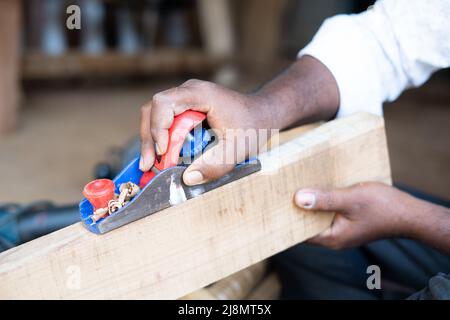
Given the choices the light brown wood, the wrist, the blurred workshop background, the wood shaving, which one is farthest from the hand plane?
the light brown wood

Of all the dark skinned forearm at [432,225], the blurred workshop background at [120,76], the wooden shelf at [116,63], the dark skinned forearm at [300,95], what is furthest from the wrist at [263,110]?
the wooden shelf at [116,63]

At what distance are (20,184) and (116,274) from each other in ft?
5.45

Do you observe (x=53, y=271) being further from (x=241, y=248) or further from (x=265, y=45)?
(x=265, y=45)

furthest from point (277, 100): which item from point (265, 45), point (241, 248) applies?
point (265, 45)

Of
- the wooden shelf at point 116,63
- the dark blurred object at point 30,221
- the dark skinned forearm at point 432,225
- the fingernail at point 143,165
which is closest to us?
the fingernail at point 143,165

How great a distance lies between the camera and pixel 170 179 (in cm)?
84

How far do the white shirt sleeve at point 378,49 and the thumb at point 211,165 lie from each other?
41 centimetres

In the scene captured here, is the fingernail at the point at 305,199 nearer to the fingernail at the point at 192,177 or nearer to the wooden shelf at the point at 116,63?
the fingernail at the point at 192,177

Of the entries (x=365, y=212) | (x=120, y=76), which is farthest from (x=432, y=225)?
(x=120, y=76)

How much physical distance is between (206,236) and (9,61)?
2.15 m

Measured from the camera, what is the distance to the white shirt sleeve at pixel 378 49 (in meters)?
1.12

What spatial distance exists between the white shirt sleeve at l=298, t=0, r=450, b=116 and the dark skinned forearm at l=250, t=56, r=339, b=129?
0.02m

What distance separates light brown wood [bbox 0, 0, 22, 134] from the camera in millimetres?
2551

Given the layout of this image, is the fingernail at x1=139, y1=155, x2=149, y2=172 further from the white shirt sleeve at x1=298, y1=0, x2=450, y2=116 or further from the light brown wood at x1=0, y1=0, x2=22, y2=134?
the light brown wood at x1=0, y1=0, x2=22, y2=134
